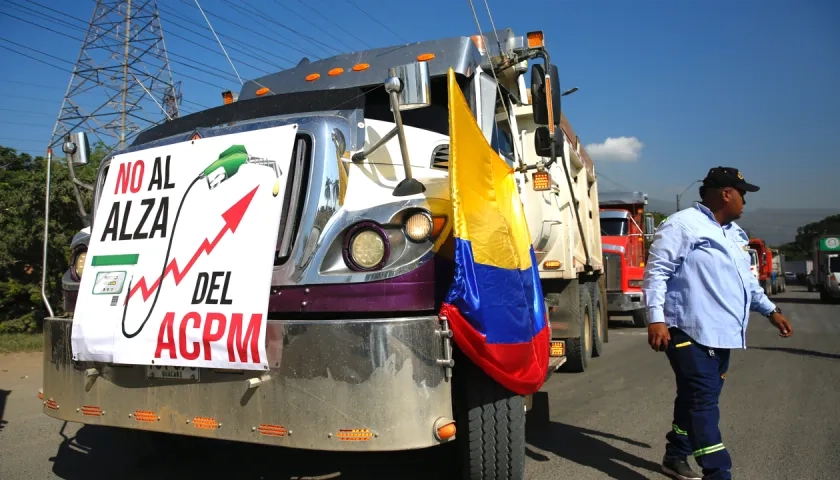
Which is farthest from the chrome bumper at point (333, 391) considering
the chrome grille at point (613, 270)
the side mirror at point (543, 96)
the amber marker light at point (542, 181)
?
the chrome grille at point (613, 270)

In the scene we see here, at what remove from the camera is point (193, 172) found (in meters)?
3.55

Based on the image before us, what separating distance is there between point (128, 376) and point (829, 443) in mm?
4923

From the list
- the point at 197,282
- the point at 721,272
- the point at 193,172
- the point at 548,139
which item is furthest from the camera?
the point at 548,139

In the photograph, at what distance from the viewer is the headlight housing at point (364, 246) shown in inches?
123

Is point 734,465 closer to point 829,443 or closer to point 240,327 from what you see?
point 829,443

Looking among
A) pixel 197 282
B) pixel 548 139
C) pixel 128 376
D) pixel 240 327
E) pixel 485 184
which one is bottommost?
pixel 128 376

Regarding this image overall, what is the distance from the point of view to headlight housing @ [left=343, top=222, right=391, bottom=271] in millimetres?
3125

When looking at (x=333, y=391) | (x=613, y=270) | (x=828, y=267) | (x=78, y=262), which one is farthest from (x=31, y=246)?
(x=828, y=267)

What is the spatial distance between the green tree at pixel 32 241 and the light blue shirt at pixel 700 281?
1013 cm

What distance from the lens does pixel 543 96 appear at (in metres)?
4.21

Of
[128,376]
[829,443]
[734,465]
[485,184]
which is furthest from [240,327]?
[829,443]

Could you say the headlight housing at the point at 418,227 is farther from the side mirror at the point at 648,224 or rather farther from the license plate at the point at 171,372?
the side mirror at the point at 648,224

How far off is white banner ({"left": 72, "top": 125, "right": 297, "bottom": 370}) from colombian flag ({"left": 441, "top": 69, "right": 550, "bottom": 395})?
2.93ft

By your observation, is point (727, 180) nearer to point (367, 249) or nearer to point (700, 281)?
point (700, 281)
